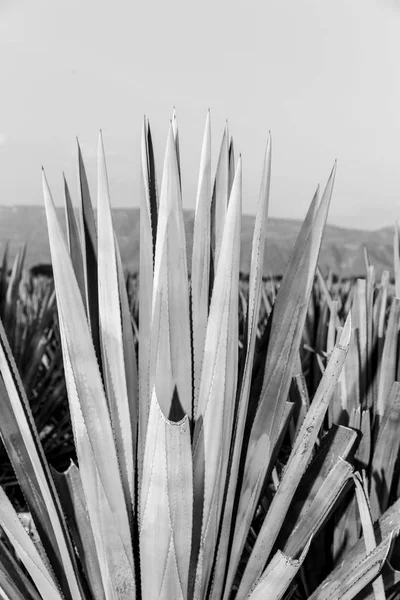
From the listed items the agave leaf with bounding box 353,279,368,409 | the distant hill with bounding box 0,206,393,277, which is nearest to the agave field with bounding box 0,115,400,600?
the agave leaf with bounding box 353,279,368,409

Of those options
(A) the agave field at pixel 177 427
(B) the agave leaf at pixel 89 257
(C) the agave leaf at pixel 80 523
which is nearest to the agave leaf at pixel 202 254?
(A) the agave field at pixel 177 427

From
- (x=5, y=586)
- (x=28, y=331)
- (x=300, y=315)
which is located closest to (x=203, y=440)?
(x=300, y=315)

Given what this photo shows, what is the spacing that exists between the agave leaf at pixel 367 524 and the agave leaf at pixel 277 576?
0.08 m

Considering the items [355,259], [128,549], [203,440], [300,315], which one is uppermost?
[300,315]

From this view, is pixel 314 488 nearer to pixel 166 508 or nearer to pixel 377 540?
pixel 377 540

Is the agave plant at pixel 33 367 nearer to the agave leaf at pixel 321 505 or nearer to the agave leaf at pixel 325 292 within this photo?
the agave leaf at pixel 325 292

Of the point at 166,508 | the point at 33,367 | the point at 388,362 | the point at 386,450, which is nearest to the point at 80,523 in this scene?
the point at 166,508

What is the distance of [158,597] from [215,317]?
28 centimetres

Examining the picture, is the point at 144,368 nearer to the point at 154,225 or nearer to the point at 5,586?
the point at 154,225

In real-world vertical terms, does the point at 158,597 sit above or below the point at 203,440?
below

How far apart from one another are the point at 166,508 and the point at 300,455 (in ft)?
0.52

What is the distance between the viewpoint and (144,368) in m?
0.67

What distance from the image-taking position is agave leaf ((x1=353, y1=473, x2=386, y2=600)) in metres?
0.61

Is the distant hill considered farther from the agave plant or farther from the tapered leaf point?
the tapered leaf point
